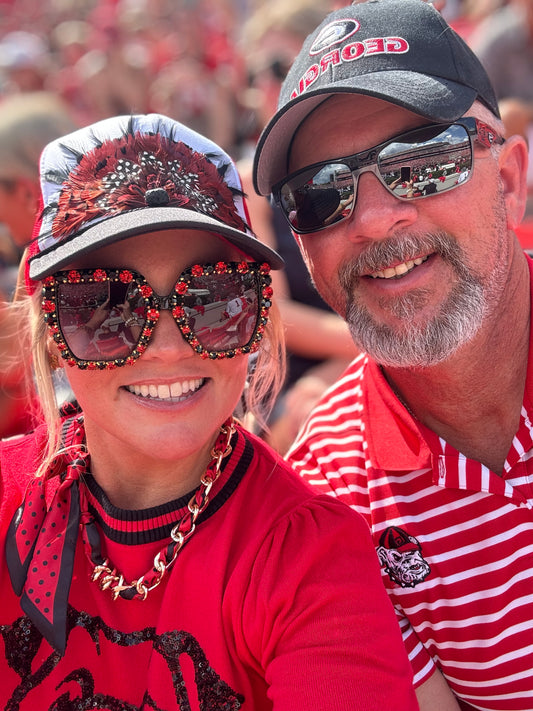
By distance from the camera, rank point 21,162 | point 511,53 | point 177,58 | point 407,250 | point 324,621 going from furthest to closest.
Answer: point 177,58 < point 511,53 < point 21,162 < point 407,250 < point 324,621

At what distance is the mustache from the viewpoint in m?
1.90

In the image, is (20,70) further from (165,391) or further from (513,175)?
(165,391)

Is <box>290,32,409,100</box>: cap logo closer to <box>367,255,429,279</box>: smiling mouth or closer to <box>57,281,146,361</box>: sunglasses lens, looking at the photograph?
<box>367,255,429,279</box>: smiling mouth

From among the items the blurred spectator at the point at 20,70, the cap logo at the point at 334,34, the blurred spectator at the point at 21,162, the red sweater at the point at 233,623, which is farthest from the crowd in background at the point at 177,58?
the red sweater at the point at 233,623

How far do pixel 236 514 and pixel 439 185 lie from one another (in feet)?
3.13

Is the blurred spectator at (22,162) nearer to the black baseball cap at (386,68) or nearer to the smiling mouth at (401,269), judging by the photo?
the black baseball cap at (386,68)

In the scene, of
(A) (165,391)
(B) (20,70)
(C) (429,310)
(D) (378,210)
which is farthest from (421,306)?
(B) (20,70)

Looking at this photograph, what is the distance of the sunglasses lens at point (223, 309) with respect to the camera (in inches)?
61.5

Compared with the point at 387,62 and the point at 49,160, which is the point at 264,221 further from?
the point at 49,160

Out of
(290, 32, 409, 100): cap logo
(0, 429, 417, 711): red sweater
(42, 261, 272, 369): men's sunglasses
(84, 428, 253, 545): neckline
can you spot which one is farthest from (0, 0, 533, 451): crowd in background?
(0, 429, 417, 711): red sweater

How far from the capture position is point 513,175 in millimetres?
2107

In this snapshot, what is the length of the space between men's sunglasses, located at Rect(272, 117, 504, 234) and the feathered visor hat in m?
0.29

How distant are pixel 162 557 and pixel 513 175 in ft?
4.65

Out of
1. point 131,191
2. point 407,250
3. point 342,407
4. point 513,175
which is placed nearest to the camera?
point 131,191
